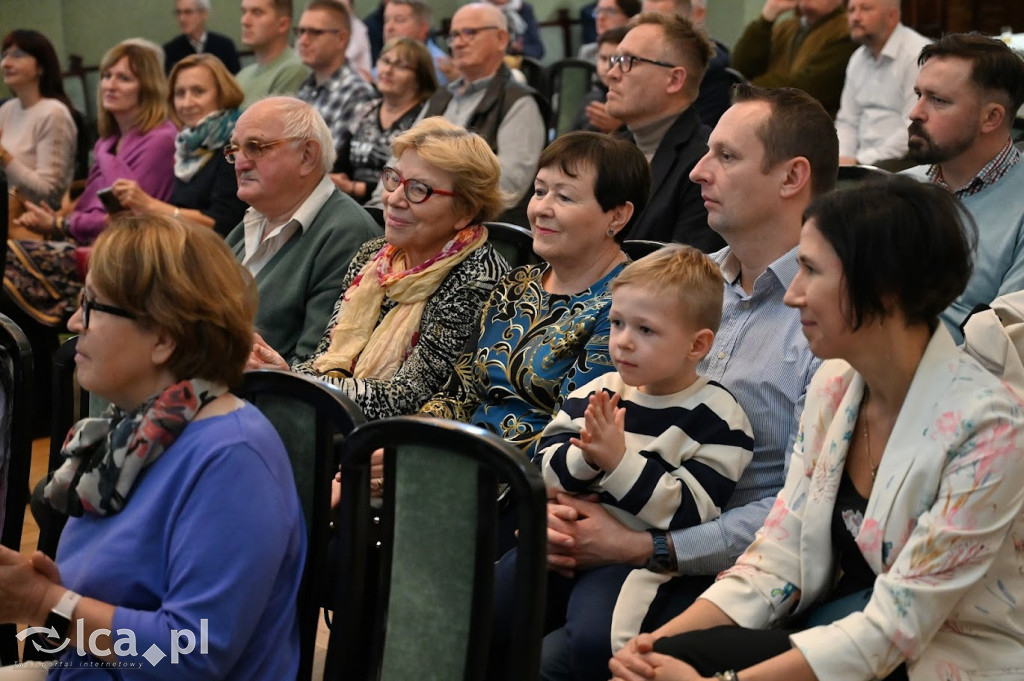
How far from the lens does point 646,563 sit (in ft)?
6.51

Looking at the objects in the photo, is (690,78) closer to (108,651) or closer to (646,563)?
(646,563)

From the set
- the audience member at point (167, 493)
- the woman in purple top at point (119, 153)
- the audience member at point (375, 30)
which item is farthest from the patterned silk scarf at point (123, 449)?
the audience member at point (375, 30)

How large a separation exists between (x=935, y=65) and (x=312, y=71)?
361 centimetres

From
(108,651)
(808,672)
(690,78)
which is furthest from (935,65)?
(108,651)

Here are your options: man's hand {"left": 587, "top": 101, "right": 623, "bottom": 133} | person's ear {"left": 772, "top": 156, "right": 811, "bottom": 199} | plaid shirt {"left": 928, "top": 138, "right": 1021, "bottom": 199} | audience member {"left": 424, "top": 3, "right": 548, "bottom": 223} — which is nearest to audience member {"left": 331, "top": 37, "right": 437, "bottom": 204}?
audience member {"left": 424, "top": 3, "right": 548, "bottom": 223}

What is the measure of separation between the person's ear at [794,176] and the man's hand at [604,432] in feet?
1.96

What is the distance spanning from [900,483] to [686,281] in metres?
0.57

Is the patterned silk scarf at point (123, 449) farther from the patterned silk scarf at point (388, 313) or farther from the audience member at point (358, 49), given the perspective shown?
the audience member at point (358, 49)

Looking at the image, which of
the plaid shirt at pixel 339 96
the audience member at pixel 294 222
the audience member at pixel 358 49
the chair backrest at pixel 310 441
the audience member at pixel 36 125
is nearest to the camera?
the chair backrest at pixel 310 441

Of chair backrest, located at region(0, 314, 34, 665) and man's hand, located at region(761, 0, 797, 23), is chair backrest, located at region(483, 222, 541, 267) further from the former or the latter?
man's hand, located at region(761, 0, 797, 23)

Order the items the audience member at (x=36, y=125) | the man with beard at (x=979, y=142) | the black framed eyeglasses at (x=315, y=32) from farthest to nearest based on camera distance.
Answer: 1. the audience member at (x=36, y=125)
2. the black framed eyeglasses at (x=315, y=32)
3. the man with beard at (x=979, y=142)

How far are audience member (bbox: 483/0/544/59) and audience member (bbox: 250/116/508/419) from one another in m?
5.29

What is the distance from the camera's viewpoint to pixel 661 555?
1981 mm

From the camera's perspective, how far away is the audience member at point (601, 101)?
4.46m
